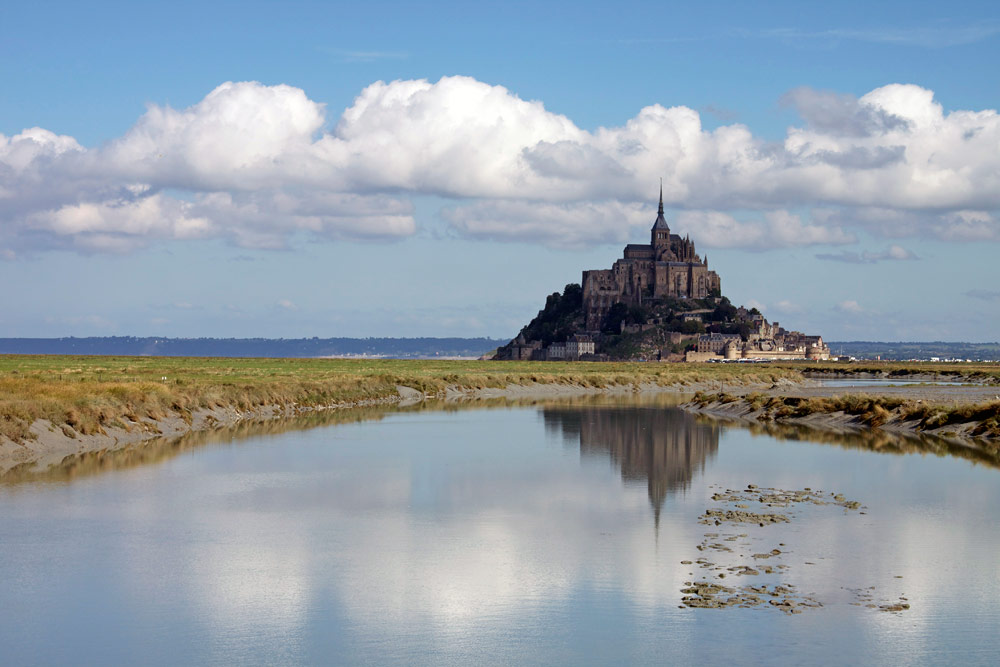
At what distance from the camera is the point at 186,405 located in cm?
3266

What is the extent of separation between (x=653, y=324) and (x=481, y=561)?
178268 mm

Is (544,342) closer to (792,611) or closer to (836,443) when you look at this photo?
(836,443)

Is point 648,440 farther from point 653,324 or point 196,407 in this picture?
point 653,324

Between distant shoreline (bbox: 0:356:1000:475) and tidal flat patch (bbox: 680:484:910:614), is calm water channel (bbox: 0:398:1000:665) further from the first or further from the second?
distant shoreline (bbox: 0:356:1000:475)

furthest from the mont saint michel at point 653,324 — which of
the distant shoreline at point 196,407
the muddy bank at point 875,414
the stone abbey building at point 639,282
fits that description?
the muddy bank at point 875,414

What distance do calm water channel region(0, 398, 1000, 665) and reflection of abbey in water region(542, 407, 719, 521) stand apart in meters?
0.22

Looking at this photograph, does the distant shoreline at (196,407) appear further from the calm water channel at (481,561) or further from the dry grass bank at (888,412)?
the calm water channel at (481,561)

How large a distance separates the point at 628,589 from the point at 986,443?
64.3 ft

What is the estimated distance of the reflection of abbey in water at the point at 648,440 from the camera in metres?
21.8

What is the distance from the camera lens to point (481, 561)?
13.2 meters

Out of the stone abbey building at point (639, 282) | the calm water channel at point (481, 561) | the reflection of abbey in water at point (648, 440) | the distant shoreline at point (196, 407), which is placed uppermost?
the stone abbey building at point (639, 282)

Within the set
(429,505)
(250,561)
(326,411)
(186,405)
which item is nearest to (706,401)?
(326,411)

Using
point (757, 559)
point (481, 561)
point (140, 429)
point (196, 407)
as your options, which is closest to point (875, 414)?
point (196, 407)

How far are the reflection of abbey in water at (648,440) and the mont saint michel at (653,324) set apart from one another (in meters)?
139
